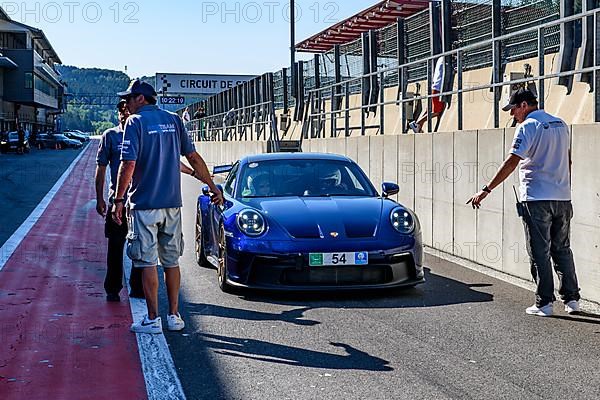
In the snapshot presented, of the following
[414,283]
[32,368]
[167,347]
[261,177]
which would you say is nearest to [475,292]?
[414,283]

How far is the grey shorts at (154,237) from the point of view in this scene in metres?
5.96

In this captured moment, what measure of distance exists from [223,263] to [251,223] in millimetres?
474

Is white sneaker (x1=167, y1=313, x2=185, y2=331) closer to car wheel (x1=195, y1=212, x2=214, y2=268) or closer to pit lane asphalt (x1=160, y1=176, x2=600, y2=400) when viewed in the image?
pit lane asphalt (x1=160, y1=176, x2=600, y2=400)

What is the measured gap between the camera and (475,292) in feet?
25.0

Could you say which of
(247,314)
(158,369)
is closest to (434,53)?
(247,314)

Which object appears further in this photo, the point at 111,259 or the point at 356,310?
the point at 111,259

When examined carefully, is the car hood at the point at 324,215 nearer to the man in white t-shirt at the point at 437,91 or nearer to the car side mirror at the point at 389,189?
the car side mirror at the point at 389,189

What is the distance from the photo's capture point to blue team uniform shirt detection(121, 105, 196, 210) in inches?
233

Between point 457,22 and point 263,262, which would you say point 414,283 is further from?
point 457,22

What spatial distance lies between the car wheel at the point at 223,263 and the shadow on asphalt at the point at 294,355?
1.58 m

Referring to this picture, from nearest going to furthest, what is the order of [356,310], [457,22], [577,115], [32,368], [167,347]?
[32,368] → [167,347] → [356,310] → [577,115] → [457,22]

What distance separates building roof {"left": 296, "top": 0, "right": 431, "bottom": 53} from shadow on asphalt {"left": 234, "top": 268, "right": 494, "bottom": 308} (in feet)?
62.2

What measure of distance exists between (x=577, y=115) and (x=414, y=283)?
15.4 feet

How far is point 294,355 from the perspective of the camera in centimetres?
541
